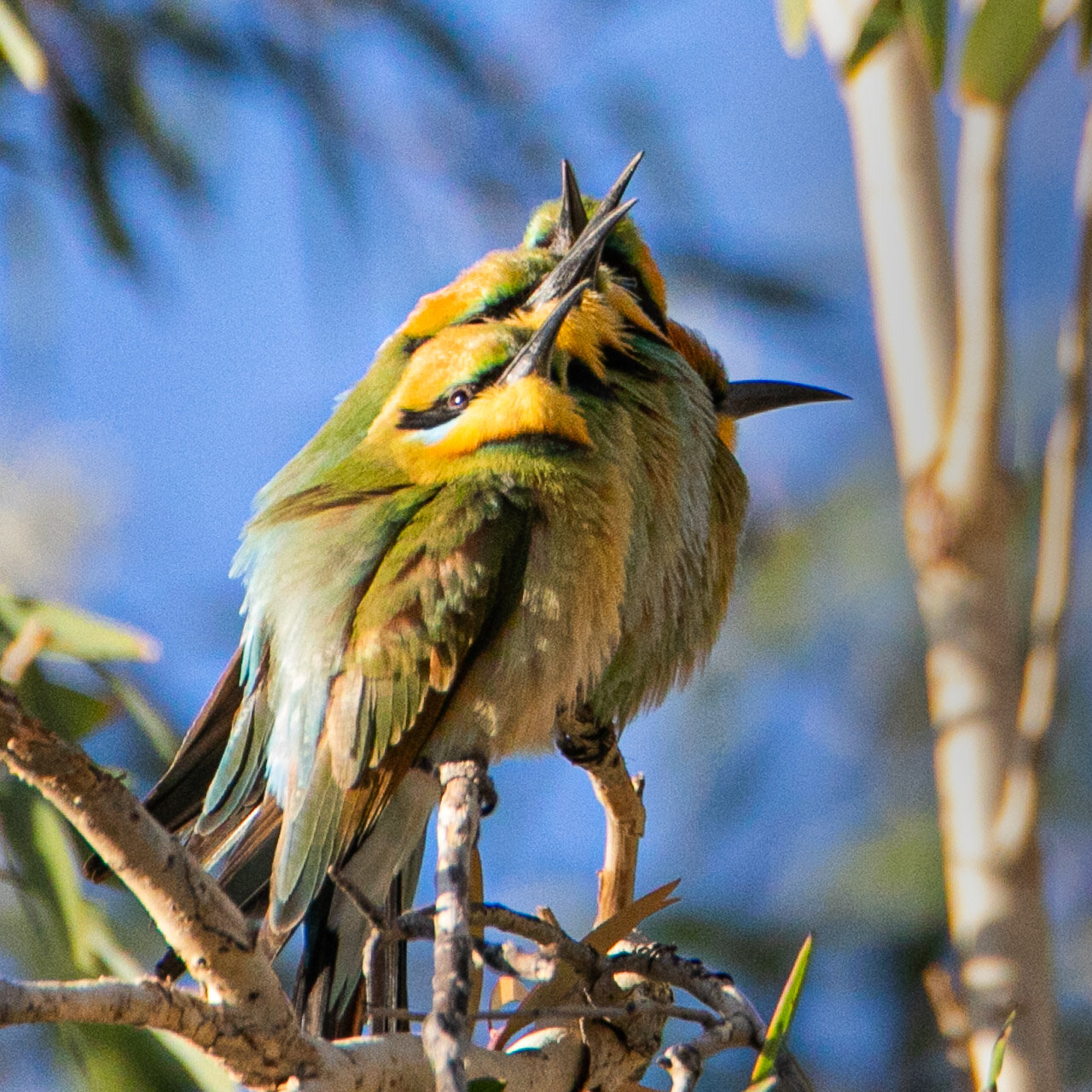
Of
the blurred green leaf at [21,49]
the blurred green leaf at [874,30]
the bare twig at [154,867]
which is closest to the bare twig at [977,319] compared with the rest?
the blurred green leaf at [874,30]

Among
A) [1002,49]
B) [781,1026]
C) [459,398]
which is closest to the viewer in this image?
[781,1026]

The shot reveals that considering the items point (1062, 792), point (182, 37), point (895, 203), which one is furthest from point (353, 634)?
point (1062, 792)

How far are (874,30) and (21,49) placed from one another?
60cm

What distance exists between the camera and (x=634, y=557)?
3.25 ft

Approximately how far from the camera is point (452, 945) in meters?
0.61

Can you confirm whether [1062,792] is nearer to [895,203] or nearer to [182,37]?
[895,203]

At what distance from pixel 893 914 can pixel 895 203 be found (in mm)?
1182

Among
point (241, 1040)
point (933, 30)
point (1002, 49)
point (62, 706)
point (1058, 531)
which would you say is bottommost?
point (241, 1040)

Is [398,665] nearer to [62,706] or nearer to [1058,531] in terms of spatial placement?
[62,706]

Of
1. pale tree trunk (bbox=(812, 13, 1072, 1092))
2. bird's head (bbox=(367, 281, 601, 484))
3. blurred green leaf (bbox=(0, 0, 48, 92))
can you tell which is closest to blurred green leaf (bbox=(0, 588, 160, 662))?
bird's head (bbox=(367, 281, 601, 484))

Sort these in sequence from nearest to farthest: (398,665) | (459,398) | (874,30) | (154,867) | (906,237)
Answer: (154,867)
(398,665)
(459,398)
(874,30)
(906,237)

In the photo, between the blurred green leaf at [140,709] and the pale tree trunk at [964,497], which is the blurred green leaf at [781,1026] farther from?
the pale tree trunk at [964,497]

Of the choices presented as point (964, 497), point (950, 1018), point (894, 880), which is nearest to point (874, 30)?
point (964, 497)

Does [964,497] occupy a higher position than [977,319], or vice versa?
[977,319]
